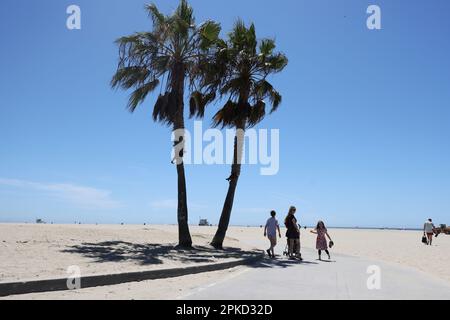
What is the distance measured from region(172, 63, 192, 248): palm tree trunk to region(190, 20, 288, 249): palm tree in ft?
3.56

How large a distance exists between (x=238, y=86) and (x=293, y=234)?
6.51 m

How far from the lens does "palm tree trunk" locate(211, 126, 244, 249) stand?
20.0 meters

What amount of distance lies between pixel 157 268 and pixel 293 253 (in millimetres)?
8105

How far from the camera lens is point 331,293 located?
9.07 meters

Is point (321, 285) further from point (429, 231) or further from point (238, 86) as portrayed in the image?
point (429, 231)

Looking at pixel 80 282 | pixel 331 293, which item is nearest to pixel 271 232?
pixel 331 293

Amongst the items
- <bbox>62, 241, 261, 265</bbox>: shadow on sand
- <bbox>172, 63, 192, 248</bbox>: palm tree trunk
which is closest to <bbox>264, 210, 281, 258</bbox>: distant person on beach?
<bbox>62, 241, 261, 265</bbox>: shadow on sand

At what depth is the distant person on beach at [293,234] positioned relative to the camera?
17828 mm

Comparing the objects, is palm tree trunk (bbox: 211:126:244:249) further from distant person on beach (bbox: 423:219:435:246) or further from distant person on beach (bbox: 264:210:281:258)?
distant person on beach (bbox: 423:219:435:246)

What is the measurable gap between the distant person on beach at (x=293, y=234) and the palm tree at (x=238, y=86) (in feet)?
9.47

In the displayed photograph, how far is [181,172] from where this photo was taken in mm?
18734

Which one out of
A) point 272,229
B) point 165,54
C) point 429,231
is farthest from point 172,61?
point 429,231
